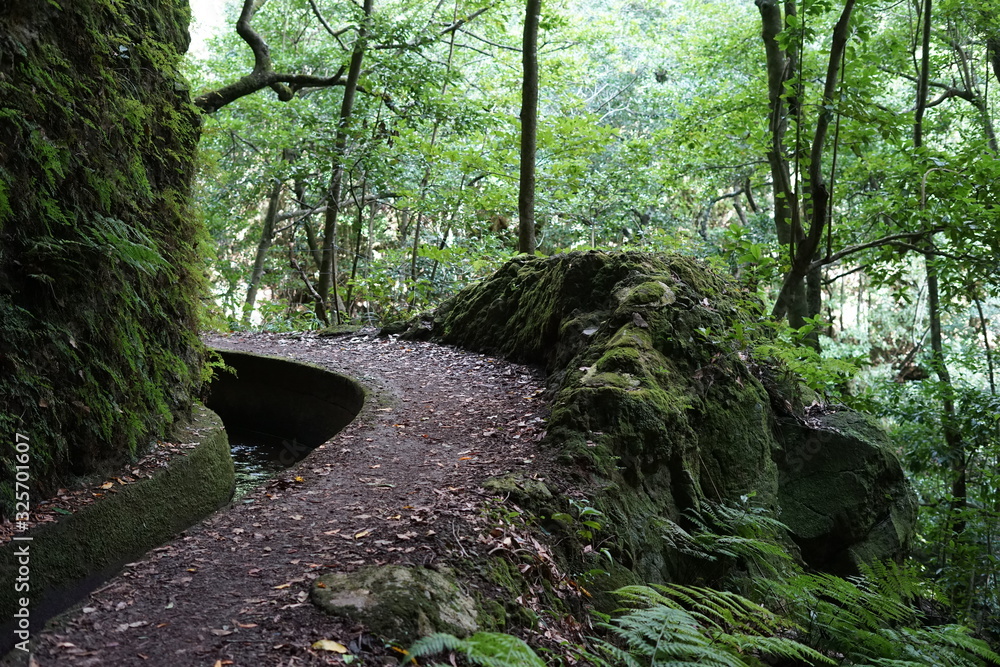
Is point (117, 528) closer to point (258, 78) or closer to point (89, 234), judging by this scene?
point (89, 234)

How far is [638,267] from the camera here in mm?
7227

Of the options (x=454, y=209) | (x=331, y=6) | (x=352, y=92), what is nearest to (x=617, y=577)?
(x=454, y=209)

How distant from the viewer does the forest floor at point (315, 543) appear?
2.76m

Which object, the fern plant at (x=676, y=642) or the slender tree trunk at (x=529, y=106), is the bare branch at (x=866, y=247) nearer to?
the fern plant at (x=676, y=642)

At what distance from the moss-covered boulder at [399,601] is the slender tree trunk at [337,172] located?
35.6 feet

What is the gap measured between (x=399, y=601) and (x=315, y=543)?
97 centimetres

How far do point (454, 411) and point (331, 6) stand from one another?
1544 centimetres

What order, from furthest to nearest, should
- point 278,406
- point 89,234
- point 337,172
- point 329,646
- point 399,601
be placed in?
point 337,172, point 278,406, point 89,234, point 399,601, point 329,646

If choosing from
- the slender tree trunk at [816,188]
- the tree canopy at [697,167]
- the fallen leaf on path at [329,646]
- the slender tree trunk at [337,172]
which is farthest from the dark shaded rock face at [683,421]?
the slender tree trunk at [337,172]

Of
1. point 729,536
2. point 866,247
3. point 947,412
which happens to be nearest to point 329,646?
point 729,536

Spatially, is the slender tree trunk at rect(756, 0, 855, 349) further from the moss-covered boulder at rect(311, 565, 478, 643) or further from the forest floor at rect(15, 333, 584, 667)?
the moss-covered boulder at rect(311, 565, 478, 643)

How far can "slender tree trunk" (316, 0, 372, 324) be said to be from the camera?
42.2ft

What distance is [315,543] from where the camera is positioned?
12.4ft

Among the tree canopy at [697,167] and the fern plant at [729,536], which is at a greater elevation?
the tree canopy at [697,167]
